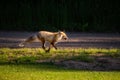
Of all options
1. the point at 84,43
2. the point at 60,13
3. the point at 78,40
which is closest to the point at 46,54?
the point at 84,43

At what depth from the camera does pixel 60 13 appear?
2972cm

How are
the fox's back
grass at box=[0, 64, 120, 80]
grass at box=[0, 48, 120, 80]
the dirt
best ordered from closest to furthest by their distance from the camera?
grass at box=[0, 64, 120, 80], grass at box=[0, 48, 120, 80], the dirt, the fox's back

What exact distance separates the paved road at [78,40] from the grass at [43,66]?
200cm

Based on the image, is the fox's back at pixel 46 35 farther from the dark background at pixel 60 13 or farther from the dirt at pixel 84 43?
the dark background at pixel 60 13

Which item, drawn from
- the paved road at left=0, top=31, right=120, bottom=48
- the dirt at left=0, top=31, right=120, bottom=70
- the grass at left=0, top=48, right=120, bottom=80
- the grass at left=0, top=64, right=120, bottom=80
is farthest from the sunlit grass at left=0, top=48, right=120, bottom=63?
the paved road at left=0, top=31, right=120, bottom=48

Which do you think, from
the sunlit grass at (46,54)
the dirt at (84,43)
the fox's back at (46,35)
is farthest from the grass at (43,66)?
the fox's back at (46,35)

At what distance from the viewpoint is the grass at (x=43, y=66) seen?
13.1m

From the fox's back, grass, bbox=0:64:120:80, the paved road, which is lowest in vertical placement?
the paved road

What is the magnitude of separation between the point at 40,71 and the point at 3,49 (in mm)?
5041

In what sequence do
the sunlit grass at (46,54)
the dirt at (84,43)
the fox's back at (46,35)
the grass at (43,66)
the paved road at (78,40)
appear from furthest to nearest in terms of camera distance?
the paved road at (78,40), the fox's back at (46,35), the sunlit grass at (46,54), the dirt at (84,43), the grass at (43,66)

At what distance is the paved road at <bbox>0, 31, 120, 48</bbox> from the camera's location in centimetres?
2078

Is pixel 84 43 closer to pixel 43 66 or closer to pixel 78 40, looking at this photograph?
pixel 78 40

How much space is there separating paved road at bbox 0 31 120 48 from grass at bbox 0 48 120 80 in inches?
78.6

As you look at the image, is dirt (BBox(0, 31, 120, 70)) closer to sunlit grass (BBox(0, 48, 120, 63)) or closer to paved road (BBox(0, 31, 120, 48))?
paved road (BBox(0, 31, 120, 48))
